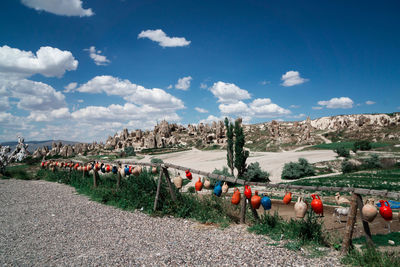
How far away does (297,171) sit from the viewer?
30406mm

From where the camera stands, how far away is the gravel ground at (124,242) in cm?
507

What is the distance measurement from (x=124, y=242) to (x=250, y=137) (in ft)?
297

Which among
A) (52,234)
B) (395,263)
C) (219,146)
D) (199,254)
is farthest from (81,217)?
(219,146)

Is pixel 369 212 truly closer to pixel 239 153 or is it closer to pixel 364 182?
pixel 364 182

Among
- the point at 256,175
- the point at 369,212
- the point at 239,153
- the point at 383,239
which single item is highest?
the point at 369,212

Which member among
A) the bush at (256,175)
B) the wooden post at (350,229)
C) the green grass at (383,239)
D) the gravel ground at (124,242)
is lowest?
the bush at (256,175)

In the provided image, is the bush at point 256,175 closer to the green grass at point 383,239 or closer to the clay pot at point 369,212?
the green grass at point 383,239

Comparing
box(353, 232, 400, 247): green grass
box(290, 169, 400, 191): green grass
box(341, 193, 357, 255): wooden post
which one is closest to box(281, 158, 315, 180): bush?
box(290, 169, 400, 191): green grass

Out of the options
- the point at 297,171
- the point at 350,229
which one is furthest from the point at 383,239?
the point at 297,171

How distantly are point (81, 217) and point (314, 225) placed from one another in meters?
7.48

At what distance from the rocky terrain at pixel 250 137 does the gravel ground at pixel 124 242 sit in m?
61.6

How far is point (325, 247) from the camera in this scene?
218 inches

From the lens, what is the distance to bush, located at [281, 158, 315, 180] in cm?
3020

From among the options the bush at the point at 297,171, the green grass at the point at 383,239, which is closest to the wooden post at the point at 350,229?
the green grass at the point at 383,239
